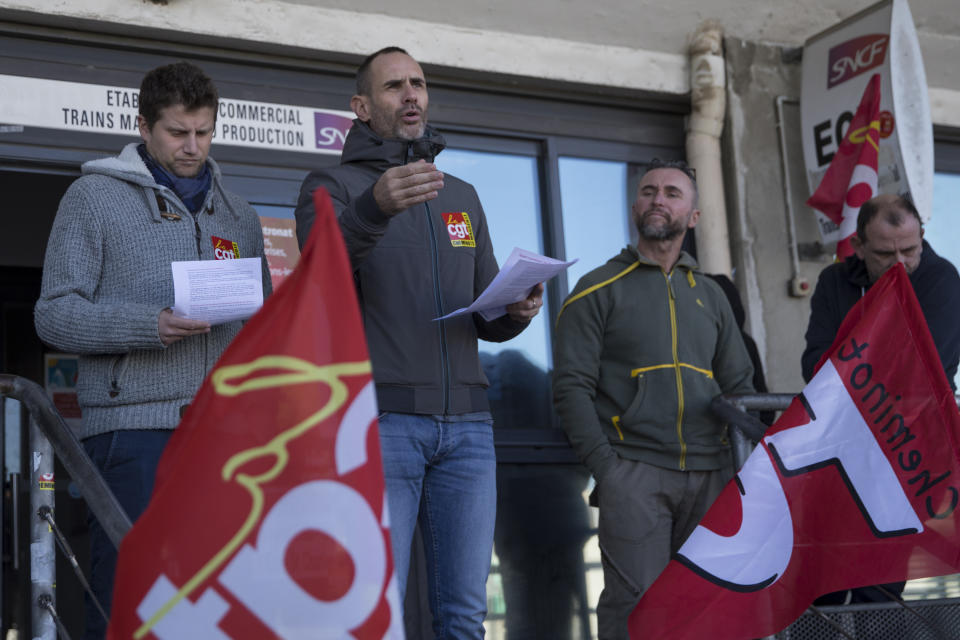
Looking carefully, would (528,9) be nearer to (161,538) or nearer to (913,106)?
(913,106)

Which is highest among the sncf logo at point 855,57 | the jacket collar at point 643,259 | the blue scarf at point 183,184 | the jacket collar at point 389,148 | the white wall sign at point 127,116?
the sncf logo at point 855,57

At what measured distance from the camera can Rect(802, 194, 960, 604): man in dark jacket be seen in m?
4.55

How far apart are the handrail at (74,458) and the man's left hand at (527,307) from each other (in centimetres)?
112

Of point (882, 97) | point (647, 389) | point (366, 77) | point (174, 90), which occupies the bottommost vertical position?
point (647, 389)

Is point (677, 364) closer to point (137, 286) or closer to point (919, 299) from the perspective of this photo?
point (919, 299)

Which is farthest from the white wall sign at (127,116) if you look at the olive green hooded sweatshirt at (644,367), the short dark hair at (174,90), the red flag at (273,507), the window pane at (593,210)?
the red flag at (273,507)

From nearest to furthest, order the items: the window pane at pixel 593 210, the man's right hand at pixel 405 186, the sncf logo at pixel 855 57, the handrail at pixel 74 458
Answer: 1. the handrail at pixel 74 458
2. the man's right hand at pixel 405 186
3. the sncf logo at pixel 855 57
4. the window pane at pixel 593 210

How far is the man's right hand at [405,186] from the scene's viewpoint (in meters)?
2.91

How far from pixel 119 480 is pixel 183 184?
0.80 m

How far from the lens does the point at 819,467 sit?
3.66 metres

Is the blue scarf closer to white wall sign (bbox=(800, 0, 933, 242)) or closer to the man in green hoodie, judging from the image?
the man in green hoodie

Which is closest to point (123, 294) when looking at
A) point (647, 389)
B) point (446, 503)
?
point (446, 503)

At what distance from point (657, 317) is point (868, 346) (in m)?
0.92

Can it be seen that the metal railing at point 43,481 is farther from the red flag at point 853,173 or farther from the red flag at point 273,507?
the red flag at point 853,173
